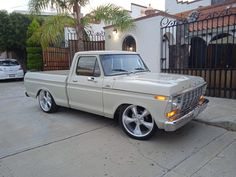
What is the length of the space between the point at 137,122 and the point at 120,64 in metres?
1.44

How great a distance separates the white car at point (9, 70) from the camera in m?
13.1

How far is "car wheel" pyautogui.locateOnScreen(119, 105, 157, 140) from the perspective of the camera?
402 cm

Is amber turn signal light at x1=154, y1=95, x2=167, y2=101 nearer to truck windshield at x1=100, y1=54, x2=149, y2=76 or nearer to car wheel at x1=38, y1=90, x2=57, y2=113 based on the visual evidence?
truck windshield at x1=100, y1=54, x2=149, y2=76

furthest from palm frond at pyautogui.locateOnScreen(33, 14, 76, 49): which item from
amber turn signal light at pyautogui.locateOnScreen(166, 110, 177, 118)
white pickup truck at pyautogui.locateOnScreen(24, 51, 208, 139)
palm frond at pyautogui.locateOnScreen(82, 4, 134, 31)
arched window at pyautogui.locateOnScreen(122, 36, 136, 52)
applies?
amber turn signal light at pyautogui.locateOnScreen(166, 110, 177, 118)

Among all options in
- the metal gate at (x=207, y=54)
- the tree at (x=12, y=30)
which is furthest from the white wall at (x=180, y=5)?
the tree at (x=12, y=30)

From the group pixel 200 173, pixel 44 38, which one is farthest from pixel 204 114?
pixel 44 38

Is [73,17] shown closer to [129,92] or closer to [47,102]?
[47,102]

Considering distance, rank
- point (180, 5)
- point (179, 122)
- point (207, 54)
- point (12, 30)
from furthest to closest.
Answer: point (180, 5) → point (12, 30) → point (207, 54) → point (179, 122)

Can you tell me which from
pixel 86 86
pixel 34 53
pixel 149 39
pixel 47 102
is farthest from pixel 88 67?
pixel 34 53

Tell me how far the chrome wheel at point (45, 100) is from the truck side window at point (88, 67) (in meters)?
1.44

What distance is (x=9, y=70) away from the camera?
524 inches

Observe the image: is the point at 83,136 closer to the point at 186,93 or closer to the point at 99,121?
the point at 99,121

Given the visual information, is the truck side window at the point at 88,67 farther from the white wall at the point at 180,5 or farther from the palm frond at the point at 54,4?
the white wall at the point at 180,5

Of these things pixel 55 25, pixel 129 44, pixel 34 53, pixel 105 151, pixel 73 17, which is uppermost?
pixel 73 17
